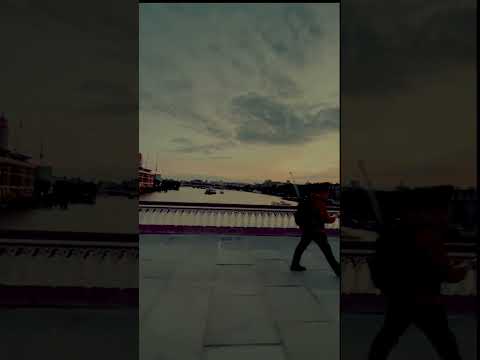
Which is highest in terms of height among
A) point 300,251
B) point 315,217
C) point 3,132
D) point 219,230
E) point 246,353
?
point 3,132

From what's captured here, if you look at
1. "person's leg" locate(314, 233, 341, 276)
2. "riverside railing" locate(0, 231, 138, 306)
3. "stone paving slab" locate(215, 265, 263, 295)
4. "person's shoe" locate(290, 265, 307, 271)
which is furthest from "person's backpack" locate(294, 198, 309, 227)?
"riverside railing" locate(0, 231, 138, 306)

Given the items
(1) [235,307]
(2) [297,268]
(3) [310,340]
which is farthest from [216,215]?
(3) [310,340]

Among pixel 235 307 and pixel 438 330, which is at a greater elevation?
pixel 438 330

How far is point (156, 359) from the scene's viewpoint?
210 cm

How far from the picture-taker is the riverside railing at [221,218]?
6.84m

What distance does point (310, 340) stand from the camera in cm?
236

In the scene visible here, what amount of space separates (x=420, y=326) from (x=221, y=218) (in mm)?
5481

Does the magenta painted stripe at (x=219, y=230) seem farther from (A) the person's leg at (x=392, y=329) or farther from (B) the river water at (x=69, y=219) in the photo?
(A) the person's leg at (x=392, y=329)

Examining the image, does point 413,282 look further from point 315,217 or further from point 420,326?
point 315,217

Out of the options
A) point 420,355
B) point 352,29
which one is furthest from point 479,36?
point 420,355

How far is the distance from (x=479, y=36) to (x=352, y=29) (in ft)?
2.85

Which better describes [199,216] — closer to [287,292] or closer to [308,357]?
[287,292]

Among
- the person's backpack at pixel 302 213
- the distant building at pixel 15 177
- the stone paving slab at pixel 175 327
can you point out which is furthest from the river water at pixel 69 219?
the person's backpack at pixel 302 213

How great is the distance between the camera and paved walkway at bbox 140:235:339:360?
2244 millimetres
